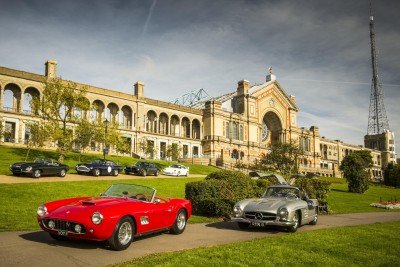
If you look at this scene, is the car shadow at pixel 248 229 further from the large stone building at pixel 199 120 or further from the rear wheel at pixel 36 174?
the large stone building at pixel 199 120

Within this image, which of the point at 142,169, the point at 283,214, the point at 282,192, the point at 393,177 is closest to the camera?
the point at 283,214

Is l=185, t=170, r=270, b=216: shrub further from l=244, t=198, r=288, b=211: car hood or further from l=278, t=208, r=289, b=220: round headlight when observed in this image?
l=278, t=208, r=289, b=220: round headlight

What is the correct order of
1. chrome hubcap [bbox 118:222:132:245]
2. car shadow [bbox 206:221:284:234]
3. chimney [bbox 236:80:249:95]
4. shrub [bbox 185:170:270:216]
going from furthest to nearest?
chimney [bbox 236:80:249:95], shrub [bbox 185:170:270:216], car shadow [bbox 206:221:284:234], chrome hubcap [bbox 118:222:132:245]

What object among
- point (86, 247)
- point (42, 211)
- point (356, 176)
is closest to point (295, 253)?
point (86, 247)

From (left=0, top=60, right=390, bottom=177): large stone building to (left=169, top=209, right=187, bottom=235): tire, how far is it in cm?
3453

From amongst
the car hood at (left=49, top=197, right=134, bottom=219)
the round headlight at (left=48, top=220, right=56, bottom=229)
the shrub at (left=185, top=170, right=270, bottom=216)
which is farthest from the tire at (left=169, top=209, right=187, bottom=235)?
the shrub at (left=185, top=170, right=270, bottom=216)

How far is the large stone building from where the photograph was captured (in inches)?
1868

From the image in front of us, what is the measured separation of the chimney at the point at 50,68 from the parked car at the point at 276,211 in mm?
44239

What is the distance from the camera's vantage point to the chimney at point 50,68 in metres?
47.8

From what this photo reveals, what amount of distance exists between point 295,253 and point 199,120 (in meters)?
61.3

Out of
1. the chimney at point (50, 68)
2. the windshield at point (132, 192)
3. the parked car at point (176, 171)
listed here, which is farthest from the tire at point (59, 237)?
the chimney at point (50, 68)

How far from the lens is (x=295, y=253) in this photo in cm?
698

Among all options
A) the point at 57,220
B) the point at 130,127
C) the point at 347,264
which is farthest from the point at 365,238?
the point at 130,127

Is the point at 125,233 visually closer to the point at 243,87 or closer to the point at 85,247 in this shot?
the point at 85,247
